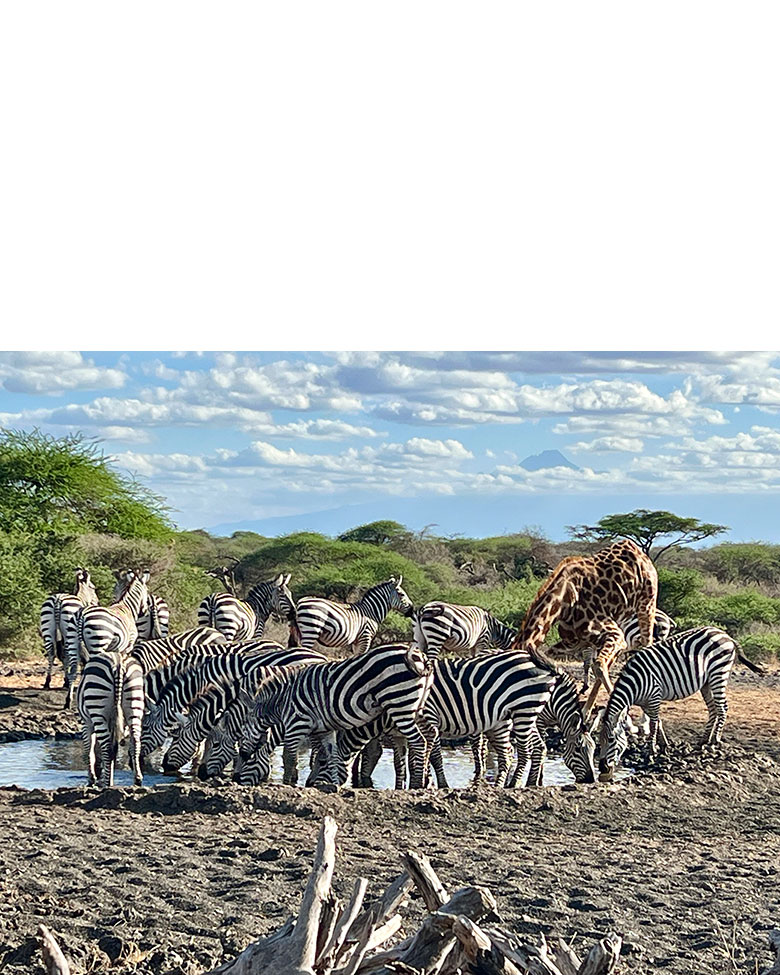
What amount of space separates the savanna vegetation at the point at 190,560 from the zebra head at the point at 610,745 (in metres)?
6.76

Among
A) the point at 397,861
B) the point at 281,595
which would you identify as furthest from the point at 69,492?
the point at 397,861

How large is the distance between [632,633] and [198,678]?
382cm

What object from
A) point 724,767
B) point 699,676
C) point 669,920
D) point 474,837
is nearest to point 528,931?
point 669,920

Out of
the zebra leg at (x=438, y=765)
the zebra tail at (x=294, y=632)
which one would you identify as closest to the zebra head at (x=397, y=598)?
the zebra tail at (x=294, y=632)

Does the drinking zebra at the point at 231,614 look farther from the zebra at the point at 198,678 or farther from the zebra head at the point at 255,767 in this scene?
the zebra head at the point at 255,767

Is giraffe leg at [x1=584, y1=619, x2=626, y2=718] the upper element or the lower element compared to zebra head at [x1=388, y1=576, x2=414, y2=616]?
upper

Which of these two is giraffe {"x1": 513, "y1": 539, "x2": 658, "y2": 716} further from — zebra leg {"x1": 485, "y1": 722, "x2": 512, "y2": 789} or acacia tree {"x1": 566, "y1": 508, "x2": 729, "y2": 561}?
acacia tree {"x1": 566, "y1": 508, "x2": 729, "y2": 561}

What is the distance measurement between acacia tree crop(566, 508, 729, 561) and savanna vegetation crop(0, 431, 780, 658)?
3 centimetres

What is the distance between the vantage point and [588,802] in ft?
20.7

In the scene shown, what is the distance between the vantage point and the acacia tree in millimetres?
22266

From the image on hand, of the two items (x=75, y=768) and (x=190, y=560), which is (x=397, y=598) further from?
(x=190, y=560)

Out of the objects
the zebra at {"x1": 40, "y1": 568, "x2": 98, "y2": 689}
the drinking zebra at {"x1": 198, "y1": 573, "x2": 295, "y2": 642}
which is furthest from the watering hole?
the drinking zebra at {"x1": 198, "y1": 573, "x2": 295, "y2": 642}

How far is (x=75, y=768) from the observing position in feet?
25.2
